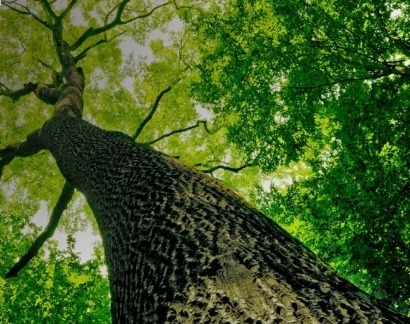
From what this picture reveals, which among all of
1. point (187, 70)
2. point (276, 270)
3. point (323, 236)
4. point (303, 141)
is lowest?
point (276, 270)

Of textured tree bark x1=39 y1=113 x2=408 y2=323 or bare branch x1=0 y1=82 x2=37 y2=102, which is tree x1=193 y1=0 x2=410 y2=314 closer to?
textured tree bark x1=39 y1=113 x2=408 y2=323

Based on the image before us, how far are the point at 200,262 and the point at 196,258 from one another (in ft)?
0.16

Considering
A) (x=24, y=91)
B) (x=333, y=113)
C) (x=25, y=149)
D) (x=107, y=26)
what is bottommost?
(x=333, y=113)

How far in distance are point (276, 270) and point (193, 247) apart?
0.48 meters

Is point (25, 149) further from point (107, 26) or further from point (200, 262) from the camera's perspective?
point (200, 262)

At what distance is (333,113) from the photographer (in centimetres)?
662

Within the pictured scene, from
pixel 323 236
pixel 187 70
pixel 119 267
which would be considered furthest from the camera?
pixel 187 70

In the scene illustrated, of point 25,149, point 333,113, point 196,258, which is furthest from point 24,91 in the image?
point 196,258

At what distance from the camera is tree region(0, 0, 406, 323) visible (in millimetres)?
1477

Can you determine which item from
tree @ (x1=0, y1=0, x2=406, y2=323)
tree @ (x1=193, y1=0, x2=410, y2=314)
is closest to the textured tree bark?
tree @ (x1=0, y1=0, x2=406, y2=323)

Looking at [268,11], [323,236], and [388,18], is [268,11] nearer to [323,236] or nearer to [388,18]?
[388,18]

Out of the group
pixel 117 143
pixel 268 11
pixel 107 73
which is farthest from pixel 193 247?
pixel 107 73

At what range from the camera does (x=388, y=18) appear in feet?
18.3

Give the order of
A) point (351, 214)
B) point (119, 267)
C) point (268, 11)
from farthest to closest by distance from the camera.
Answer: point (268, 11) → point (351, 214) → point (119, 267)
